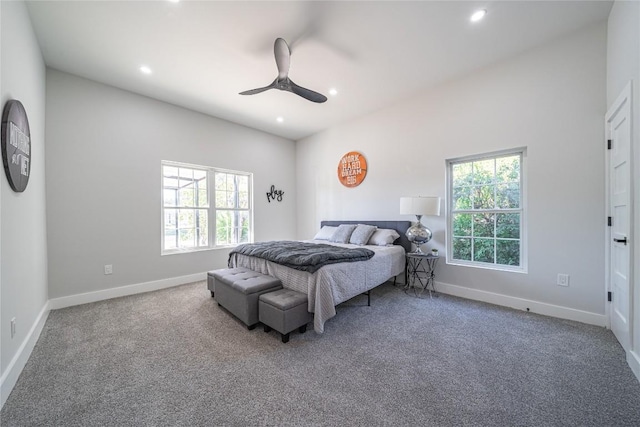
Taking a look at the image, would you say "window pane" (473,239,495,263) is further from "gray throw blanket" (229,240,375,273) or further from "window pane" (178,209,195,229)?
"window pane" (178,209,195,229)

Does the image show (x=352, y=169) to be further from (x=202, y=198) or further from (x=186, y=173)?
(x=186, y=173)

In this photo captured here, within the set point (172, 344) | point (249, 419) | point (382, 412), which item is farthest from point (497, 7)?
point (172, 344)

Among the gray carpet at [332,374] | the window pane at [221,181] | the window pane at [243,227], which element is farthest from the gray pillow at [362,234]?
the window pane at [221,181]

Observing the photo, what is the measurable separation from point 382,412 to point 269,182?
466 centimetres

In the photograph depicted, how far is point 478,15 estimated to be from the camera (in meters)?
2.28

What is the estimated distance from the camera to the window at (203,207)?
13.3ft

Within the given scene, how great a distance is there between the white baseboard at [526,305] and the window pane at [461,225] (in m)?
0.75

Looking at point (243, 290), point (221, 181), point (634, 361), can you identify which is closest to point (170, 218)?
point (221, 181)

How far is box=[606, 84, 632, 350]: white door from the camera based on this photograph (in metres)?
1.92

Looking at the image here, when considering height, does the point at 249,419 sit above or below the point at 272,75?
below

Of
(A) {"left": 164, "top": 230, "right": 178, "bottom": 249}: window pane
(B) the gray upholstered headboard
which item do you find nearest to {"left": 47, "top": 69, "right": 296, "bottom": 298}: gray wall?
(A) {"left": 164, "top": 230, "right": 178, "bottom": 249}: window pane

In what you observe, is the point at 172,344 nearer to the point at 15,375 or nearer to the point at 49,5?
the point at 15,375

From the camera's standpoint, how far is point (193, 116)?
424 centimetres

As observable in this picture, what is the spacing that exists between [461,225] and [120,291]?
4958 mm
